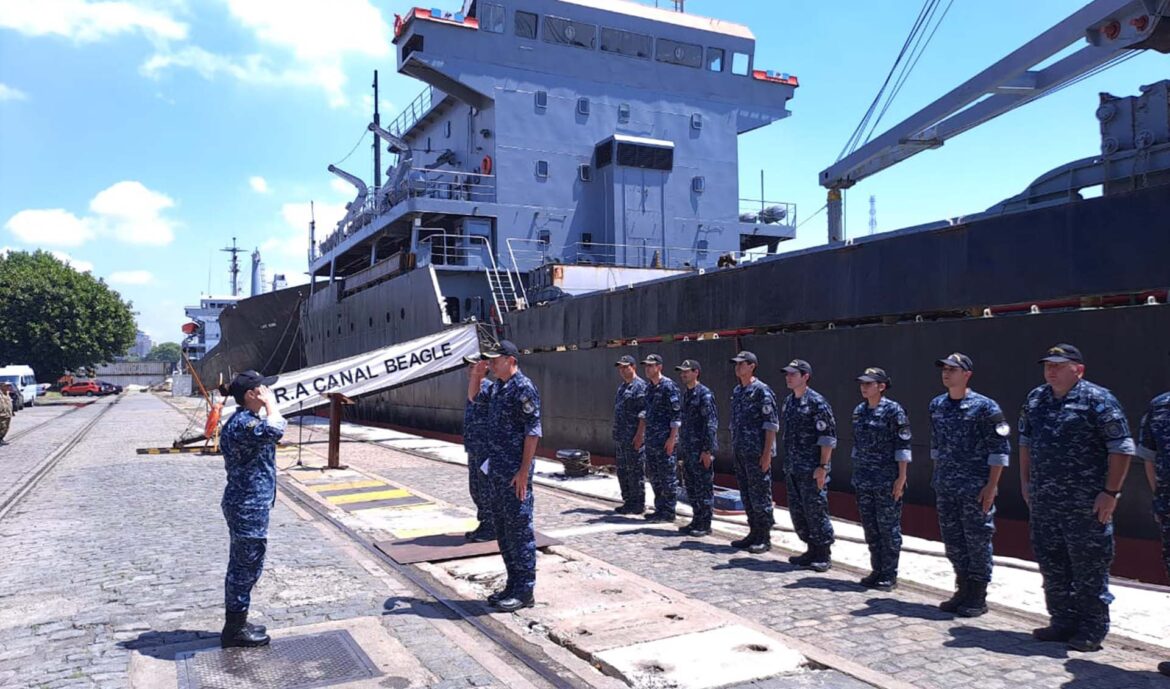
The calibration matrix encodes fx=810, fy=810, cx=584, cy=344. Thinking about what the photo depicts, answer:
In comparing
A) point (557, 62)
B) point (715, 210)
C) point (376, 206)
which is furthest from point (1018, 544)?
point (376, 206)

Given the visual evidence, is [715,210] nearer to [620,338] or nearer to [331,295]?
[620,338]

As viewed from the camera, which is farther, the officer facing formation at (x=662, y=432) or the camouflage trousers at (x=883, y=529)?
the officer facing formation at (x=662, y=432)

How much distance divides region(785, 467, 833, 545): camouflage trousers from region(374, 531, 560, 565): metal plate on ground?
2243 mm

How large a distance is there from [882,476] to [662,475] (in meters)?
2.94

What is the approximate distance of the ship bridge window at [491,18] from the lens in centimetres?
2020

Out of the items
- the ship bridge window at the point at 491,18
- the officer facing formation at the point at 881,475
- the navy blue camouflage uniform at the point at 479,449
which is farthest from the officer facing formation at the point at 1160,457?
the ship bridge window at the point at 491,18

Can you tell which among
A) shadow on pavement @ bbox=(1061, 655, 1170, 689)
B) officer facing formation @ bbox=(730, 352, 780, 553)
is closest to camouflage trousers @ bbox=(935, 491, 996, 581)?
shadow on pavement @ bbox=(1061, 655, 1170, 689)

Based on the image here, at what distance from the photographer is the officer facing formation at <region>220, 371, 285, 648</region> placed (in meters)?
4.67

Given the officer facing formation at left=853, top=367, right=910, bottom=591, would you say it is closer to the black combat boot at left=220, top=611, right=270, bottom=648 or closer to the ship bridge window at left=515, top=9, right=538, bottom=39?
the black combat boot at left=220, top=611, right=270, bottom=648

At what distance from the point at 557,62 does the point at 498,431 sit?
673 inches

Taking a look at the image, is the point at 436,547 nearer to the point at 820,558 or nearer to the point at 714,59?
the point at 820,558

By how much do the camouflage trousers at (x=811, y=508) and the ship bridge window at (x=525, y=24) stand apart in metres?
16.8

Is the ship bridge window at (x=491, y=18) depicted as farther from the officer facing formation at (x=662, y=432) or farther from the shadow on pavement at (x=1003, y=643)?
the shadow on pavement at (x=1003, y=643)

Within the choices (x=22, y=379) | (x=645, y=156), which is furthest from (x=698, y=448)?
(x=22, y=379)
